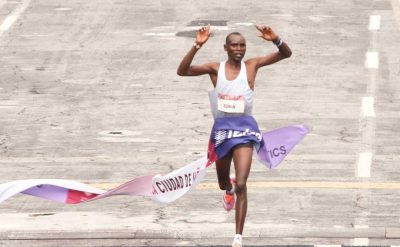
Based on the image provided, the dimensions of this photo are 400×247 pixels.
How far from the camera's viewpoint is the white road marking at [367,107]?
21259 millimetres

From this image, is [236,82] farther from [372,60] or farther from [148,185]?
[372,60]

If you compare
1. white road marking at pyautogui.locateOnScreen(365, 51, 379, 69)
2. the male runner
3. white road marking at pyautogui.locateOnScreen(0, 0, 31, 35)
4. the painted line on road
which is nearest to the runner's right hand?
the male runner

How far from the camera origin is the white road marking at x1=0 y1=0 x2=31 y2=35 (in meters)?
28.0

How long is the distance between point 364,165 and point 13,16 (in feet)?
42.3

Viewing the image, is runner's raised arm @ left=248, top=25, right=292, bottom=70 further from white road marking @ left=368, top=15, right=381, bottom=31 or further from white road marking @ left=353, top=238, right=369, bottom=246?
white road marking @ left=368, top=15, right=381, bottom=31

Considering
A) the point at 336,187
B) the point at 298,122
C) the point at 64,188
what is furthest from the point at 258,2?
the point at 64,188

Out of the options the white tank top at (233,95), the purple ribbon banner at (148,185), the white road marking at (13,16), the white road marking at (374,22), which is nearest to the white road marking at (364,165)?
the purple ribbon banner at (148,185)

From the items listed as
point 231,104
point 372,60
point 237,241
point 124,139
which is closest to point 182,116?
point 124,139

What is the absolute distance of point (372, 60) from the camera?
81.4 ft

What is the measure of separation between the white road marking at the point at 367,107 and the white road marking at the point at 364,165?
2.51 m

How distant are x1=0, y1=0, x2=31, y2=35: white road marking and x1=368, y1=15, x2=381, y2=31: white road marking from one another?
25.3ft

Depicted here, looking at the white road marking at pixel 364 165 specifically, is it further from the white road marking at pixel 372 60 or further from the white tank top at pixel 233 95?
the white road marking at pixel 372 60

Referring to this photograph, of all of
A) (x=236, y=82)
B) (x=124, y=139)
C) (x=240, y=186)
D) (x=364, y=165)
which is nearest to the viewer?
(x=240, y=186)

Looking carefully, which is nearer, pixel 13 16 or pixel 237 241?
pixel 237 241
